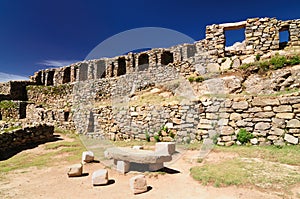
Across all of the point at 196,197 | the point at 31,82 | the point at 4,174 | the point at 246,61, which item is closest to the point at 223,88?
the point at 246,61

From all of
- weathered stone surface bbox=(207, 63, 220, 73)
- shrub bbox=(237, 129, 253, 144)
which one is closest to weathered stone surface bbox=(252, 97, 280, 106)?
shrub bbox=(237, 129, 253, 144)

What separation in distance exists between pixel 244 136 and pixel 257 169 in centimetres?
320

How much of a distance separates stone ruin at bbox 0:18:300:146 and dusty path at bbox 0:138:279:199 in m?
3.49

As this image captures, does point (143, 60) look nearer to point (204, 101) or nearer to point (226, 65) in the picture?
point (226, 65)

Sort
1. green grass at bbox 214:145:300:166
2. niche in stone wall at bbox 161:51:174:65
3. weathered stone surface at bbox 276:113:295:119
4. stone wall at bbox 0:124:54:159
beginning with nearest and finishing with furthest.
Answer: green grass at bbox 214:145:300:166 → weathered stone surface at bbox 276:113:295:119 → stone wall at bbox 0:124:54:159 → niche in stone wall at bbox 161:51:174:65

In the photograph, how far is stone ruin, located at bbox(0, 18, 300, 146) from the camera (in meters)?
9.02

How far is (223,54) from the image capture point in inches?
578

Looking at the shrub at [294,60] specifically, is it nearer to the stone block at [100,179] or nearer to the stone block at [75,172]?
the stone block at [100,179]

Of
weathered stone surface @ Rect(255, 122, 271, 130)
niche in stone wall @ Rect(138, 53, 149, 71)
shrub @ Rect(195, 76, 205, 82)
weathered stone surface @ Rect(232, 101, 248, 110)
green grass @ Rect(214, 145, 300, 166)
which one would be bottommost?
green grass @ Rect(214, 145, 300, 166)

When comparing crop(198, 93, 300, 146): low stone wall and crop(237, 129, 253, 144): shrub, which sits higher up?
crop(198, 93, 300, 146): low stone wall

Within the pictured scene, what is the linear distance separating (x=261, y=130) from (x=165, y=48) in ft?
53.4

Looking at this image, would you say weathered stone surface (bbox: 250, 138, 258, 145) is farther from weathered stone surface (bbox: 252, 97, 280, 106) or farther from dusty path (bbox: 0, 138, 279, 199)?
dusty path (bbox: 0, 138, 279, 199)

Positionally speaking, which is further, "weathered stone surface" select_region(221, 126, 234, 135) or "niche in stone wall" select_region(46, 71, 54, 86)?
"niche in stone wall" select_region(46, 71, 54, 86)

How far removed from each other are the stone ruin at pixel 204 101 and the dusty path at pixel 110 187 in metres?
3.49
